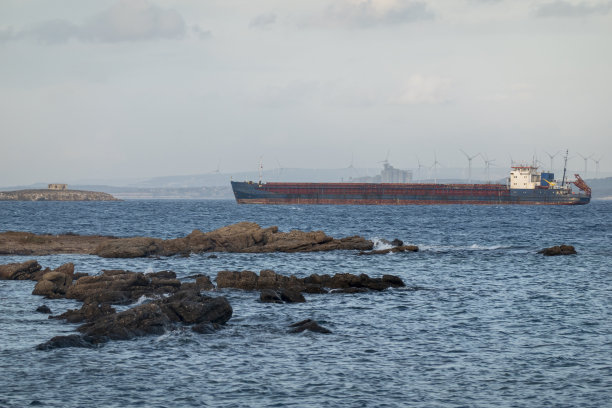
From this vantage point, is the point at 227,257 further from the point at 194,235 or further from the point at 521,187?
the point at 521,187

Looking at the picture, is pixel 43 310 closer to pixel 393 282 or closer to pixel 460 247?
pixel 393 282

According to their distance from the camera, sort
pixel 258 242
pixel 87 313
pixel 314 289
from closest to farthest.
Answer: pixel 87 313
pixel 314 289
pixel 258 242

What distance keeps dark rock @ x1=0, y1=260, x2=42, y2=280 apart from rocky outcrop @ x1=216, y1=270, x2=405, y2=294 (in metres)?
10.4

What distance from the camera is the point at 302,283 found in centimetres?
3359

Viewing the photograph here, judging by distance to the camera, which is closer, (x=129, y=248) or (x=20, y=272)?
(x=20, y=272)

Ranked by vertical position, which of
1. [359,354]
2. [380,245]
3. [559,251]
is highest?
[559,251]

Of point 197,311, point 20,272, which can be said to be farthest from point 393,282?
point 20,272

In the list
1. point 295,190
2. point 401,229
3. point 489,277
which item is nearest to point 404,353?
point 489,277

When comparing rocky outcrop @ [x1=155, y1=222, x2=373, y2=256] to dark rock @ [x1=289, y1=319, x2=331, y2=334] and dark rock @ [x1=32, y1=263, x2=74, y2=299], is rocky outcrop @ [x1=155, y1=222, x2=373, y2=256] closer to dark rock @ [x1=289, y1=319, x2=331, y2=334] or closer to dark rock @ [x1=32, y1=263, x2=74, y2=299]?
dark rock @ [x1=32, y1=263, x2=74, y2=299]

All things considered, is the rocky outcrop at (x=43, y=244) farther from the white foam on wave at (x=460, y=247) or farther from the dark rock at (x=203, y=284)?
the white foam on wave at (x=460, y=247)

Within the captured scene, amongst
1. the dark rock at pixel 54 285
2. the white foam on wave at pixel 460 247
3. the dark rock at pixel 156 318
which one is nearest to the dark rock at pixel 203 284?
the dark rock at pixel 54 285

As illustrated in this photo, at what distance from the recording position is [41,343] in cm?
2144

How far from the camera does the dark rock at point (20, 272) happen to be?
36188 millimetres

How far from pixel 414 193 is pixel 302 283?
→ 133 meters
